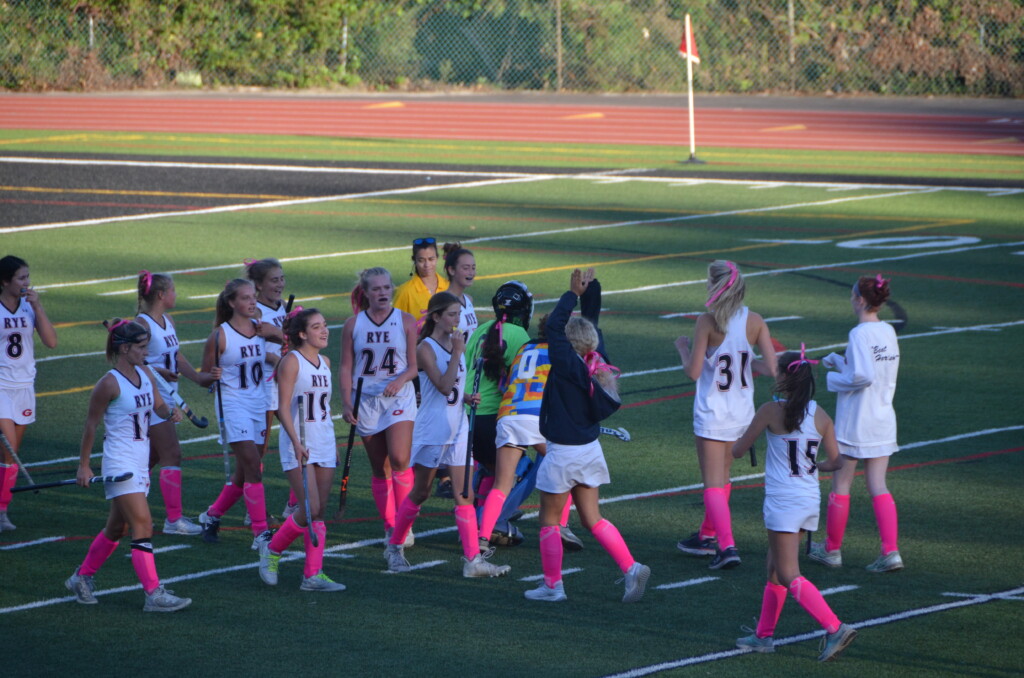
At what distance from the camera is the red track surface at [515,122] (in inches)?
1433

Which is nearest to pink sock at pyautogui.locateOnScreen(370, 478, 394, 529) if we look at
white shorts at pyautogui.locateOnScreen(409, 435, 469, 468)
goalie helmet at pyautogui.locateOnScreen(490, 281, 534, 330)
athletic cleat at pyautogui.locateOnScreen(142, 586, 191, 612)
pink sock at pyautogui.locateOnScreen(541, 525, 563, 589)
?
white shorts at pyautogui.locateOnScreen(409, 435, 469, 468)

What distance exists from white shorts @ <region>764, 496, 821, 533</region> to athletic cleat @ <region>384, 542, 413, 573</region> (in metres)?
2.61

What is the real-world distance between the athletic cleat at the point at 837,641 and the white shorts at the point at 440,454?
282 centimetres

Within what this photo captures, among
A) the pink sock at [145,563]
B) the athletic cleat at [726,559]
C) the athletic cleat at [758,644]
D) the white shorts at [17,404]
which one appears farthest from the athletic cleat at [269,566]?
the athletic cleat at [758,644]

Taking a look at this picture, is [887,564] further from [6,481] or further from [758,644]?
[6,481]

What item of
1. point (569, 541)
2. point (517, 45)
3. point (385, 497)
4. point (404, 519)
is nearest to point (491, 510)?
point (404, 519)

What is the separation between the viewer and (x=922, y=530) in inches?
414

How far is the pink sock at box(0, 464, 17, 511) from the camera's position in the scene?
35.6 feet

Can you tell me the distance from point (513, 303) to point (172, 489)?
9.14 ft

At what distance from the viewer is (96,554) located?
906 cm

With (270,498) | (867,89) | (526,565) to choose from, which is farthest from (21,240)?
(867,89)

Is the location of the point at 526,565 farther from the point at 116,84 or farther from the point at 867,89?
the point at 116,84

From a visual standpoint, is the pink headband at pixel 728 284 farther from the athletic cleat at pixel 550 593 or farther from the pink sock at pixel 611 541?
the athletic cleat at pixel 550 593

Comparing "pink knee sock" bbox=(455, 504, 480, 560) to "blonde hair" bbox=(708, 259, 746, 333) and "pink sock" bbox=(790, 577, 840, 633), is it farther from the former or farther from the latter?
"pink sock" bbox=(790, 577, 840, 633)
